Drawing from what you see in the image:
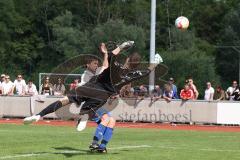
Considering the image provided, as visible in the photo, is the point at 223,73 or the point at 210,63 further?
the point at 223,73

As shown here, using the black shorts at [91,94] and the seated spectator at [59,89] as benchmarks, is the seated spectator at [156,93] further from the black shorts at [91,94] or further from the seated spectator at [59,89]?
the black shorts at [91,94]

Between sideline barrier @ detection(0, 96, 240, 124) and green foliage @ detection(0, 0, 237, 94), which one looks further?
green foliage @ detection(0, 0, 237, 94)

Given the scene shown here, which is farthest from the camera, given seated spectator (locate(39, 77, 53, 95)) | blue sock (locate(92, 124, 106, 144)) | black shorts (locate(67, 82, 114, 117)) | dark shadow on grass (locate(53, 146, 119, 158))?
seated spectator (locate(39, 77, 53, 95))

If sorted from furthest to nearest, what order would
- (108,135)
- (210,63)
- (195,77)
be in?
(210,63) < (195,77) < (108,135)

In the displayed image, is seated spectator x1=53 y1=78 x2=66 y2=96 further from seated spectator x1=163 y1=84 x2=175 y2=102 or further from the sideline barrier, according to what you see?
seated spectator x1=163 y1=84 x2=175 y2=102

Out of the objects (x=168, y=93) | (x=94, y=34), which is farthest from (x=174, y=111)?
(x=94, y=34)

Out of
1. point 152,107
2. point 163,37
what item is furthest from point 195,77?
point 152,107

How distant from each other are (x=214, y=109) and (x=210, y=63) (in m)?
40.0

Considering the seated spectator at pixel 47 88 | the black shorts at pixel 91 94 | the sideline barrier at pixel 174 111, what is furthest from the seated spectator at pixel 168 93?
the black shorts at pixel 91 94

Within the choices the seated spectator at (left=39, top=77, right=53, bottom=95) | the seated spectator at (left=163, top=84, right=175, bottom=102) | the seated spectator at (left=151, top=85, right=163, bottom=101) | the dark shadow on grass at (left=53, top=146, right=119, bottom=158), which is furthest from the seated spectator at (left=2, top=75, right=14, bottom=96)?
the dark shadow on grass at (left=53, top=146, right=119, bottom=158)

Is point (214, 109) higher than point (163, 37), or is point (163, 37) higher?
point (163, 37)

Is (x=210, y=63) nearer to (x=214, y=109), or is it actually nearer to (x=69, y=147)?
(x=214, y=109)

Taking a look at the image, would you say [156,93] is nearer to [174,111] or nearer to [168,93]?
[168,93]

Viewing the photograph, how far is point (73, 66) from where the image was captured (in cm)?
1730
